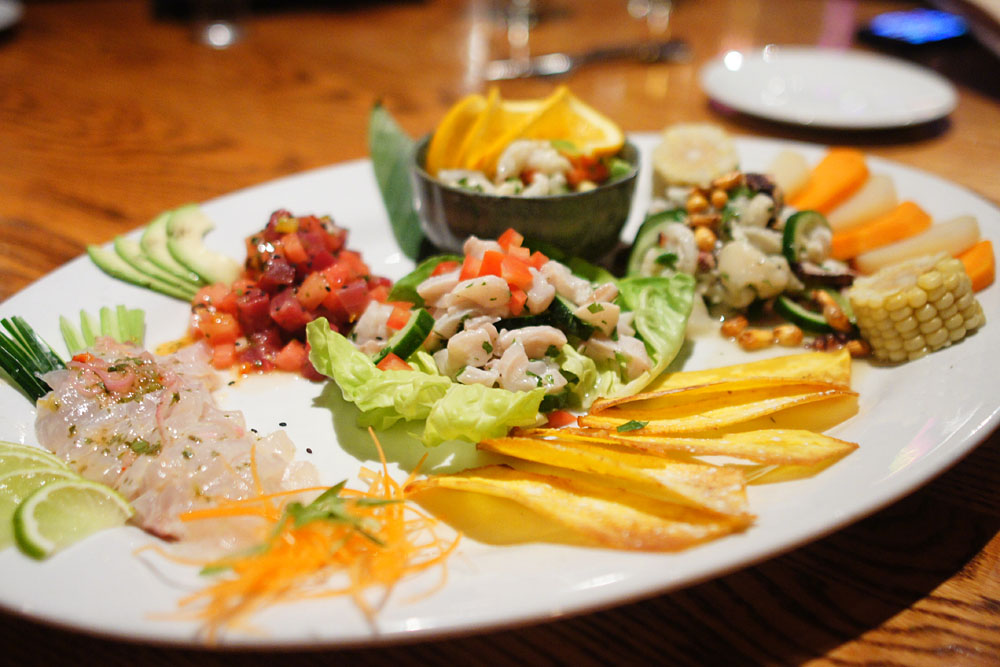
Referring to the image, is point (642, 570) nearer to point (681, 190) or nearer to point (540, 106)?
point (681, 190)

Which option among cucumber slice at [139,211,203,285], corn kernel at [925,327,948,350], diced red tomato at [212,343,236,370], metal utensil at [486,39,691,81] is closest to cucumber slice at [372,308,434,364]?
diced red tomato at [212,343,236,370]

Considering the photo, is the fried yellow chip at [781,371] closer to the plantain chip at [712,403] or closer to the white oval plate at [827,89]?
the plantain chip at [712,403]

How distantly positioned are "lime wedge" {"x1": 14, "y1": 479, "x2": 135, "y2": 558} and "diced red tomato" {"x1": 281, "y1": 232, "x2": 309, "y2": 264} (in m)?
1.29

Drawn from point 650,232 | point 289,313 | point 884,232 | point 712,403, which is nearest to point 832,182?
point 884,232

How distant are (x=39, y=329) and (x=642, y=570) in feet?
8.28

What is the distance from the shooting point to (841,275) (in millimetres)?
3072

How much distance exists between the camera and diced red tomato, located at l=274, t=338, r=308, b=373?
2.86 metres

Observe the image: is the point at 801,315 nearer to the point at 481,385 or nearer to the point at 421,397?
the point at 481,385

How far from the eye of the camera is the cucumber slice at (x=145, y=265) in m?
3.26

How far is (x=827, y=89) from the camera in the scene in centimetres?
563

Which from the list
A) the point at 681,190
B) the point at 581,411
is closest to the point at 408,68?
the point at 681,190

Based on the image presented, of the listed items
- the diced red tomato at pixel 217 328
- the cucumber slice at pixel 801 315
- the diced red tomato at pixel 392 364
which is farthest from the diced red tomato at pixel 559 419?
the diced red tomato at pixel 217 328

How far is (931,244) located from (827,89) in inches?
122

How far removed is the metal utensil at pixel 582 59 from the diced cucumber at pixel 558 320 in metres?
4.43
